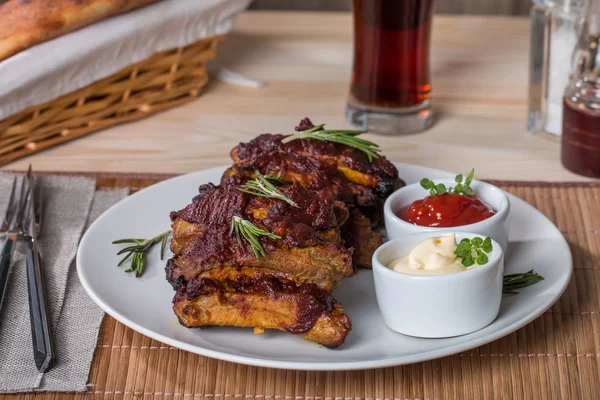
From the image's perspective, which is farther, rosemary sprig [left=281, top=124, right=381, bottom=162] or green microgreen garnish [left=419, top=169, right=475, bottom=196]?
rosemary sprig [left=281, top=124, right=381, bottom=162]

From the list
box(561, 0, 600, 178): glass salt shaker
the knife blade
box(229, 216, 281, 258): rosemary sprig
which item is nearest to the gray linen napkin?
the knife blade

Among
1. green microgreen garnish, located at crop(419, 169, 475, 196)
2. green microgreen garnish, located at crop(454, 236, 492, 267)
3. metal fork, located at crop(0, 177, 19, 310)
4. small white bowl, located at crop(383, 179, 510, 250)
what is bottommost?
metal fork, located at crop(0, 177, 19, 310)

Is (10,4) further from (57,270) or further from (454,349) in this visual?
(454,349)

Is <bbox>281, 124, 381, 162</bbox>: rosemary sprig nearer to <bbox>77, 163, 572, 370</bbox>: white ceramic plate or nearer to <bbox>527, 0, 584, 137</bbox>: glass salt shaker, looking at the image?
<bbox>77, 163, 572, 370</bbox>: white ceramic plate

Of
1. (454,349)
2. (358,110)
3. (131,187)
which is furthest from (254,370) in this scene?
(358,110)

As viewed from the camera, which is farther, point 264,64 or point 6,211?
point 264,64

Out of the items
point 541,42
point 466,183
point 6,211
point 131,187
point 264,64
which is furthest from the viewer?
point 264,64

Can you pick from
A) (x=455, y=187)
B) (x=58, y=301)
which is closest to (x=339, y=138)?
(x=455, y=187)
